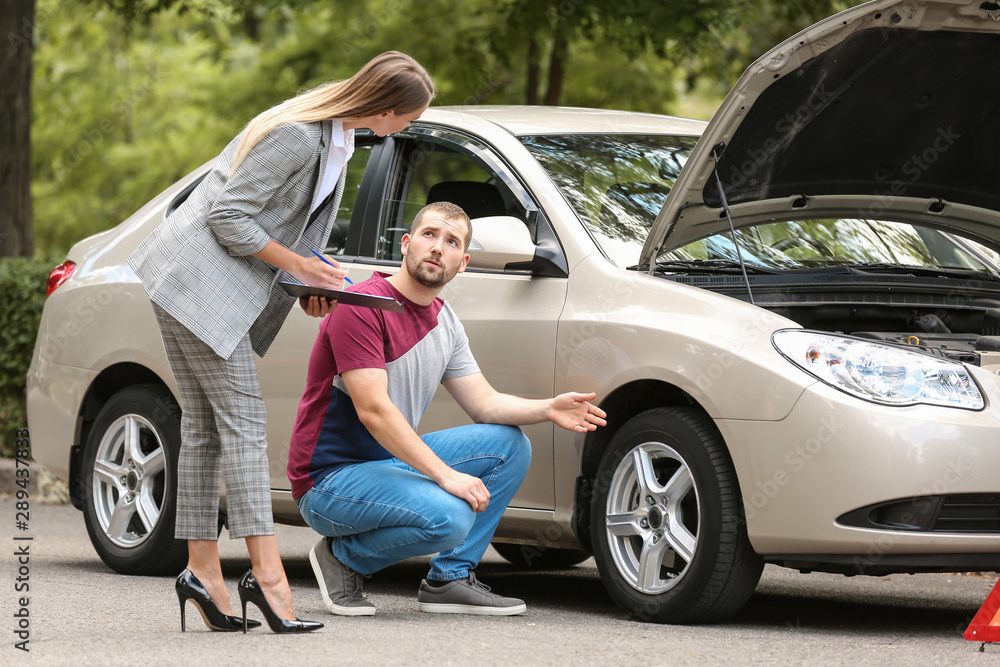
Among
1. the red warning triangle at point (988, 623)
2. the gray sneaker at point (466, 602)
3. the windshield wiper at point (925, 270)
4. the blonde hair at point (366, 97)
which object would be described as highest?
the blonde hair at point (366, 97)

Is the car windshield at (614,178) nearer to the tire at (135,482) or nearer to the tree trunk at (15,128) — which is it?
the tire at (135,482)

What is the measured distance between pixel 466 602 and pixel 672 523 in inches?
31.2

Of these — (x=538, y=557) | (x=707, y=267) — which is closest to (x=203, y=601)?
(x=707, y=267)

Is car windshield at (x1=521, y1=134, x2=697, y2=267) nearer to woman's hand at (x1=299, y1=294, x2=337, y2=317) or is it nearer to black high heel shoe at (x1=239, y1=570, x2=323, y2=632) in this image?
woman's hand at (x1=299, y1=294, x2=337, y2=317)

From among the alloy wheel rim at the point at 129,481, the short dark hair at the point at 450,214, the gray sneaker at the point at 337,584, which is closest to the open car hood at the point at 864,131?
the short dark hair at the point at 450,214

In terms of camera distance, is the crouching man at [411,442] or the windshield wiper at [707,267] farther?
the windshield wiper at [707,267]

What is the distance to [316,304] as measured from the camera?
4219mm

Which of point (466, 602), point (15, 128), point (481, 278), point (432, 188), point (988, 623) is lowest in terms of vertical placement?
point (466, 602)

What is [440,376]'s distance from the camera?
477cm

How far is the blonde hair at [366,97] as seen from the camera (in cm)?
414

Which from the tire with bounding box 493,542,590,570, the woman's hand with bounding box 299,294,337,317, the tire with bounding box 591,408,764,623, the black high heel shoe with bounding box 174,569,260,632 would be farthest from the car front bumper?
the tire with bounding box 493,542,590,570

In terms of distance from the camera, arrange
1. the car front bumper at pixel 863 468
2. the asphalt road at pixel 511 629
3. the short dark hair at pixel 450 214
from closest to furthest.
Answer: the asphalt road at pixel 511 629, the car front bumper at pixel 863 468, the short dark hair at pixel 450 214

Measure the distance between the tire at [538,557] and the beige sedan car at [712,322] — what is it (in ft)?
4.67

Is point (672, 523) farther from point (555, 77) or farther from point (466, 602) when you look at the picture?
point (555, 77)
